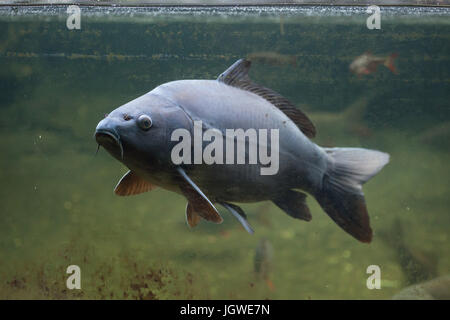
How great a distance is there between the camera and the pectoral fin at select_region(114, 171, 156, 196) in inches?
58.6

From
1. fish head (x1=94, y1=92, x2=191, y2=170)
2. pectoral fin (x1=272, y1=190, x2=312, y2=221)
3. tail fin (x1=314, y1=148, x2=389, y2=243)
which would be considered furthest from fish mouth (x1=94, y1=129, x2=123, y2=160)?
tail fin (x1=314, y1=148, x2=389, y2=243)

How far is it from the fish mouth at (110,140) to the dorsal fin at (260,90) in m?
0.47

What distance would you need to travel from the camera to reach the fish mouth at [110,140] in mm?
1196

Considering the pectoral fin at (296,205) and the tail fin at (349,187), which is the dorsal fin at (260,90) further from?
the pectoral fin at (296,205)

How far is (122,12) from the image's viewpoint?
255cm

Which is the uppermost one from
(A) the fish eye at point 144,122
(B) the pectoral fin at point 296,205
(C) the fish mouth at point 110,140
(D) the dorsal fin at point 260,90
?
(D) the dorsal fin at point 260,90

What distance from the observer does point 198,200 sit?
127 cm

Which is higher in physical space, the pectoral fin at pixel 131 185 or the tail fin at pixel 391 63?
the tail fin at pixel 391 63

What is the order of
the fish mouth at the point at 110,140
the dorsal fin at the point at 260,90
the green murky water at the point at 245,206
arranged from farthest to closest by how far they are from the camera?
the green murky water at the point at 245,206 → the dorsal fin at the point at 260,90 → the fish mouth at the point at 110,140

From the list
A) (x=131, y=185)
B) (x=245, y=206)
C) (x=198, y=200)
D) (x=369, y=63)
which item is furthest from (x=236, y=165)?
(x=369, y=63)

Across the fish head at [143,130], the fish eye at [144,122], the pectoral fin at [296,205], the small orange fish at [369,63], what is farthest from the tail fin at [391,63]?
the fish eye at [144,122]

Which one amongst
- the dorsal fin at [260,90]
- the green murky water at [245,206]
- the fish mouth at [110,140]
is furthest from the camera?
the green murky water at [245,206]

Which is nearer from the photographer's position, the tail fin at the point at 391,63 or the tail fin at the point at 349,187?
the tail fin at the point at 349,187

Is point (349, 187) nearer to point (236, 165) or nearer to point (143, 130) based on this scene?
point (236, 165)
